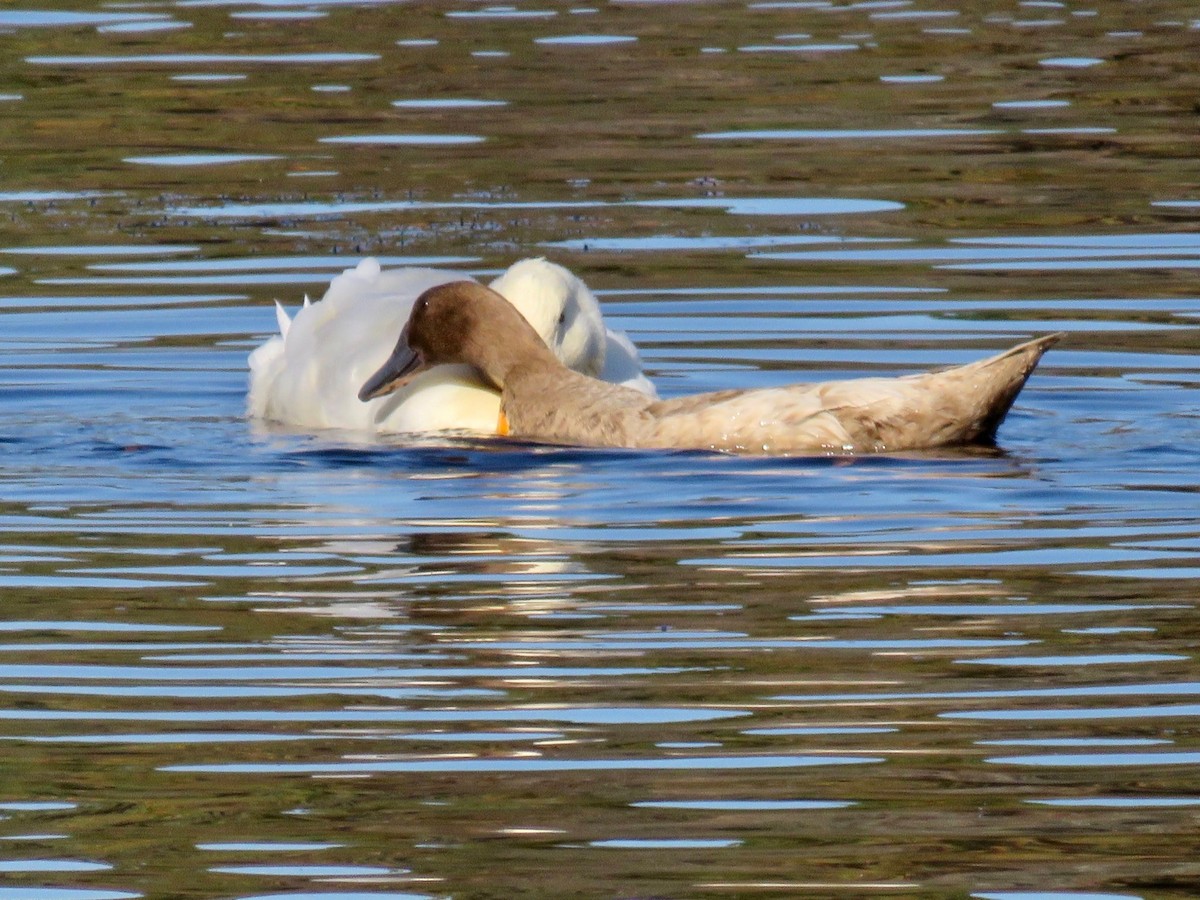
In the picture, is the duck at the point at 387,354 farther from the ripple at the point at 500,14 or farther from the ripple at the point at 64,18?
the ripple at the point at 64,18

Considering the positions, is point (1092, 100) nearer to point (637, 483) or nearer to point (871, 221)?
point (871, 221)

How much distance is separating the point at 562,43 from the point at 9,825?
42.6 ft

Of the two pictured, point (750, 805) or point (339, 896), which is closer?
point (339, 896)

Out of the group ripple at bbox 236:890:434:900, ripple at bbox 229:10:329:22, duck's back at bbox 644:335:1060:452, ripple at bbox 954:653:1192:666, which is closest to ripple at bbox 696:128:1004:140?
ripple at bbox 229:10:329:22

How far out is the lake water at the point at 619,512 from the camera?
487 cm

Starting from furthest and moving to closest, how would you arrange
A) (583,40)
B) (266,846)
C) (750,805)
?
(583,40), (750,805), (266,846)

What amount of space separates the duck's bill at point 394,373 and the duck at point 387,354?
8 centimetres

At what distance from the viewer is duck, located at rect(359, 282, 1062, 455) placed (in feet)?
28.0

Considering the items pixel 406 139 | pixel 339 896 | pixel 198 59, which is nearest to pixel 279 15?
pixel 198 59

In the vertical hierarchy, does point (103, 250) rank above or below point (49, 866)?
Answer: below

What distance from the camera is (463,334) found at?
943 cm

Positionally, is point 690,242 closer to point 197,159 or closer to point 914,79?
point 197,159

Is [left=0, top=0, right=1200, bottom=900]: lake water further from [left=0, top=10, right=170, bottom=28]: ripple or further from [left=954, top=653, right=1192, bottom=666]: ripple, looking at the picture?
[left=0, top=10, right=170, bottom=28]: ripple

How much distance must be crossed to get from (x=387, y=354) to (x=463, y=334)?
33 centimetres
